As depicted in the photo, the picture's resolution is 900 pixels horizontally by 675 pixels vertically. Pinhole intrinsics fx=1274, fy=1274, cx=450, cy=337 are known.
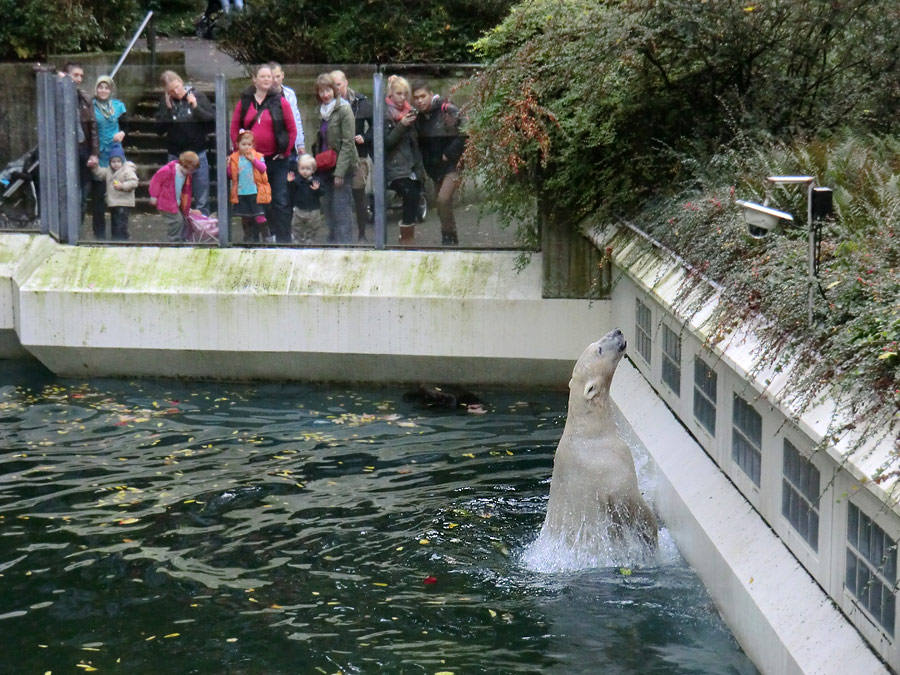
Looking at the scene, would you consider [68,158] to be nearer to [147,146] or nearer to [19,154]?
[19,154]

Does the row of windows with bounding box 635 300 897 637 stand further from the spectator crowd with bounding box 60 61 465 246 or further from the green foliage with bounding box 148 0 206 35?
the green foliage with bounding box 148 0 206 35

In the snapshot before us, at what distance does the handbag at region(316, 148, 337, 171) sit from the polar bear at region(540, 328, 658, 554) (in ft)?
20.2

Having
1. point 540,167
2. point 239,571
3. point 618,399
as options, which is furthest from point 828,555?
point 540,167

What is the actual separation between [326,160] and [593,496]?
6.83 meters

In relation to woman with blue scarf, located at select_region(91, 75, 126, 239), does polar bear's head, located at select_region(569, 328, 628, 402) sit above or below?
below

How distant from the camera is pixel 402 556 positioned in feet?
27.7

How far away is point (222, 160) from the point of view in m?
14.0

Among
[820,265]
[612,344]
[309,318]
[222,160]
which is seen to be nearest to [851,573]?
[820,265]

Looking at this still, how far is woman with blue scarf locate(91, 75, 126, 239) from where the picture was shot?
46.9ft

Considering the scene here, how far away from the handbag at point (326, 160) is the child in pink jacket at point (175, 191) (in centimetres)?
140

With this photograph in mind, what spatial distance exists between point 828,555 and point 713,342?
167 centimetres

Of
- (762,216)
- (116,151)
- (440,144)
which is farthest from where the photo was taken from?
(116,151)

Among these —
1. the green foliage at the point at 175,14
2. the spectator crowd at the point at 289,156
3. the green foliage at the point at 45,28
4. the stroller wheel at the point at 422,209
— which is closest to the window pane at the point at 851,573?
the spectator crowd at the point at 289,156

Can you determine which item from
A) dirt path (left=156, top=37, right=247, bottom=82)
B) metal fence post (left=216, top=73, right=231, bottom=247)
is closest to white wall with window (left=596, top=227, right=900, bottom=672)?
metal fence post (left=216, top=73, right=231, bottom=247)
